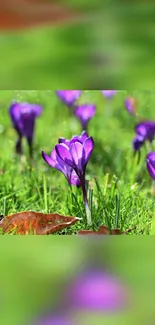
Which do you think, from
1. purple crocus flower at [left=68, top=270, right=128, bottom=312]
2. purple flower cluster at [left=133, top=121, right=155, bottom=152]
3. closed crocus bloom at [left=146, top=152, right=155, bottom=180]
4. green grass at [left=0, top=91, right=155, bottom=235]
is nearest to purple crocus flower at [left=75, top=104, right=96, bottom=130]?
green grass at [left=0, top=91, right=155, bottom=235]

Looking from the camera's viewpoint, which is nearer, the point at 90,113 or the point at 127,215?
the point at 127,215

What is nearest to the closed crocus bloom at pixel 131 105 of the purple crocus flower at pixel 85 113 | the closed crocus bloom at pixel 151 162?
the purple crocus flower at pixel 85 113

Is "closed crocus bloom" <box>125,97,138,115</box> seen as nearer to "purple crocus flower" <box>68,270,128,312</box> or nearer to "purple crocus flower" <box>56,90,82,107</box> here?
"purple crocus flower" <box>56,90,82,107</box>

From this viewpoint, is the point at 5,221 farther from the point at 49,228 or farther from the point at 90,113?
the point at 90,113
